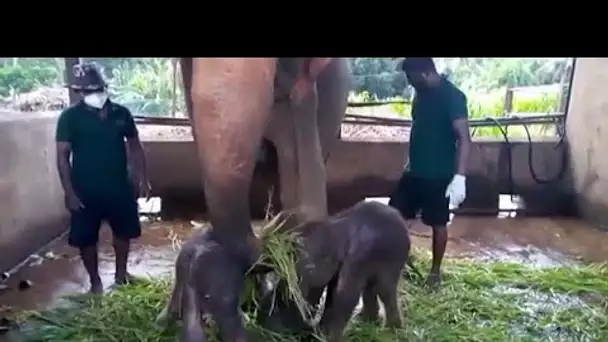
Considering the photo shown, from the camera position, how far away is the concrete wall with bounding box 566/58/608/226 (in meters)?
3.16

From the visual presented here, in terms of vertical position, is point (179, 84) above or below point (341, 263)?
above

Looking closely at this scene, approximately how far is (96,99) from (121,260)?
0.49 m

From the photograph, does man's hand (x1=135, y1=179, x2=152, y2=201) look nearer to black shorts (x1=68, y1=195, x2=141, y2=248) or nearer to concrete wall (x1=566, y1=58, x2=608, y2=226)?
black shorts (x1=68, y1=195, x2=141, y2=248)

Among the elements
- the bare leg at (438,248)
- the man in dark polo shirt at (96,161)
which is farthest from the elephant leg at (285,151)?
the bare leg at (438,248)

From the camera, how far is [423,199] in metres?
2.05

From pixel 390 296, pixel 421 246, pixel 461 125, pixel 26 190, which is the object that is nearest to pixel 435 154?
pixel 461 125

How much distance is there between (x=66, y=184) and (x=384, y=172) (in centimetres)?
126

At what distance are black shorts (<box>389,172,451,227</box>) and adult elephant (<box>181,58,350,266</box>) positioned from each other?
0.48 m

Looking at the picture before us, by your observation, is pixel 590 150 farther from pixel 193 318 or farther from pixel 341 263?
pixel 193 318

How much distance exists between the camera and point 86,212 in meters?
1.75

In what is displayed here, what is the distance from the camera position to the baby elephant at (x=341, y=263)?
60.9 inches

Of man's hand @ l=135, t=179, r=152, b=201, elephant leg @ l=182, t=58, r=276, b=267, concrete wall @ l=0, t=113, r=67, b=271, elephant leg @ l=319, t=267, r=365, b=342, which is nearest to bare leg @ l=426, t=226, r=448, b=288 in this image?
elephant leg @ l=319, t=267, r=365, b=342
